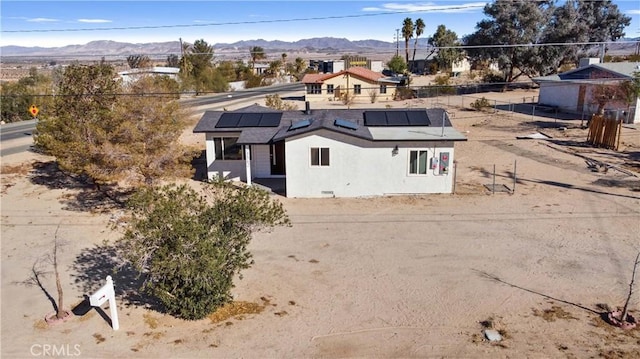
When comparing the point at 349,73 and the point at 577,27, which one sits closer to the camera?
the point at 349,73

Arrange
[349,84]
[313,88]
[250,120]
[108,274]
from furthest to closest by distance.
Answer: [313,88] < [349,84] < [250,120] < [108,274]

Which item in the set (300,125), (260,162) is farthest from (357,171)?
(260,162)

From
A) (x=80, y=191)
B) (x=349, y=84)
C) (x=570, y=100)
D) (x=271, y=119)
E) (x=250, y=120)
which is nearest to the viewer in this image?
(x=80, y=191)

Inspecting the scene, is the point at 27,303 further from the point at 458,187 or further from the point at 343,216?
the point at 458,187

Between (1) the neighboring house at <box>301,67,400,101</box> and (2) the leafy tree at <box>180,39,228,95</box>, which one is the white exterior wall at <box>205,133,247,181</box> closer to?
(1) the neighboring house at <box>301,67,400,101</box>

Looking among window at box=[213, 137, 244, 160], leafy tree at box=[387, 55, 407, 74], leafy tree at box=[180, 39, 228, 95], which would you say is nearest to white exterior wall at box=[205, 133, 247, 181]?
window at box=[213, 137, 244, 160]

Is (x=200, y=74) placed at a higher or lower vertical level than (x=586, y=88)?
higher

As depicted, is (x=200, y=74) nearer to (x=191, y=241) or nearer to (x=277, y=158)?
(x=277, y=158)

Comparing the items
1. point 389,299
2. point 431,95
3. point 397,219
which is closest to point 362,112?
point 397,219
